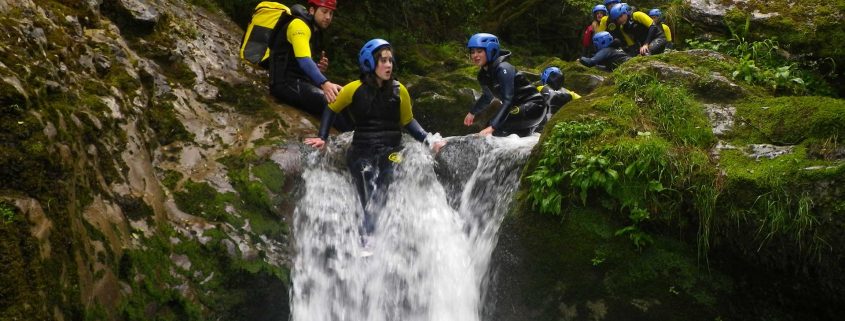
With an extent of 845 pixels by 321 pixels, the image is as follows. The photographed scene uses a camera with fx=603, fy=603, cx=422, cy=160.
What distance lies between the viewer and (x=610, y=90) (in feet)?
21.0

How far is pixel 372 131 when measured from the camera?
7109mm

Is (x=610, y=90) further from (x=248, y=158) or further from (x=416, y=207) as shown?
(x=248, y=158)

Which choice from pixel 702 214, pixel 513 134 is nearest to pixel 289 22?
pixel 513 134

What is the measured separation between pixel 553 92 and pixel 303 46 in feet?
12.8

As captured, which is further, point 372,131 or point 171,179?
point 372,131

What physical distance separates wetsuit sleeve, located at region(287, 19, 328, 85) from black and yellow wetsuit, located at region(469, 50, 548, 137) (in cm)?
236

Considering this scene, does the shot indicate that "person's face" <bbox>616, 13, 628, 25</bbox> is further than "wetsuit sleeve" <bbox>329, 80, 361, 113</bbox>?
Yes

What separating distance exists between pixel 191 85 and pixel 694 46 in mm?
6971

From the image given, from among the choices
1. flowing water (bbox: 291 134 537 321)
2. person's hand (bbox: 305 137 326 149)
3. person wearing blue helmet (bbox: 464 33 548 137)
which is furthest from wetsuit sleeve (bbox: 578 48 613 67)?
person's hand (bbox: 305 137 326 149)

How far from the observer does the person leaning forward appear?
8094 mm

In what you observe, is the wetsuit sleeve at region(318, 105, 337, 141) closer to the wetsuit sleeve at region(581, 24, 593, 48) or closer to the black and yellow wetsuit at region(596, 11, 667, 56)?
the black and yellow wetsuit at region(596, 11, 667, 56)

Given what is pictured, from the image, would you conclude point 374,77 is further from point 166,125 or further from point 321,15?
point 166,125

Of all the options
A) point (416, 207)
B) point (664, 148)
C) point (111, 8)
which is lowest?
point (416, 207)

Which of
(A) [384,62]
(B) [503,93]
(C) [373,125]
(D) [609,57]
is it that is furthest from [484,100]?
(D) [609,57]
